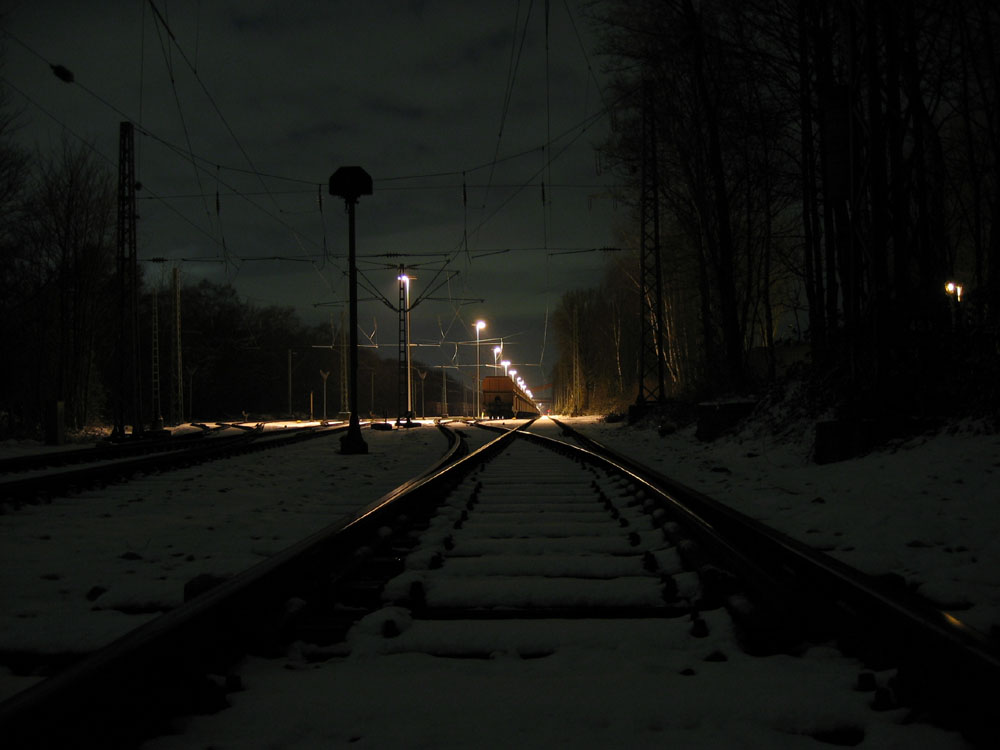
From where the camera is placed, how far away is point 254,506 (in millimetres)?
5445

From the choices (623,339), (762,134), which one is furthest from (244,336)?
(762,134)

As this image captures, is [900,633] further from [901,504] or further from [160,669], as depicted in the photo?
[901,504]

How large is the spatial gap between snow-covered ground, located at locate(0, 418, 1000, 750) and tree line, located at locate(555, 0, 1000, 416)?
175cm

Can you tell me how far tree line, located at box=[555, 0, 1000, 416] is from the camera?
22.4ft

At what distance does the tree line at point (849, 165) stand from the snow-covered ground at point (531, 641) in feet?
5.73

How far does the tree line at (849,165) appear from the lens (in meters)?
6.84

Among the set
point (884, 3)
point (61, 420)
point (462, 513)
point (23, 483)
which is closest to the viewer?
point (462, 513)

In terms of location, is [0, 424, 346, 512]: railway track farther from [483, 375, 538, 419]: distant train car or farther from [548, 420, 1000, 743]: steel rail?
[483, 375, 538, 419]: distant train car

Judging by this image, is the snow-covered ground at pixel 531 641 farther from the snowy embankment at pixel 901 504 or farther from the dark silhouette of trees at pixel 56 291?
the dark silhouette of trees at pixel 56 291

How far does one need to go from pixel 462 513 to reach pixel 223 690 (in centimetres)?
290

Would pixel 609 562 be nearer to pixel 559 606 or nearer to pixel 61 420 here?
pixel 559 606

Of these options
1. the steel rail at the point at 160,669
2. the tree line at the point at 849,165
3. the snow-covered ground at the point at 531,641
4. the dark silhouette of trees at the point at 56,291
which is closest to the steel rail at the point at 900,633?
the snow-covered ground at the point at 531,641

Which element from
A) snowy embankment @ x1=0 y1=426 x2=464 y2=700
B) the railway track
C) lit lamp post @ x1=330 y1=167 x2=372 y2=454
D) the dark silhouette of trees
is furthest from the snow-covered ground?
the dark silhouette of trees

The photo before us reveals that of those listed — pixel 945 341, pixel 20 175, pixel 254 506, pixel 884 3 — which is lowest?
pixel 254 506
